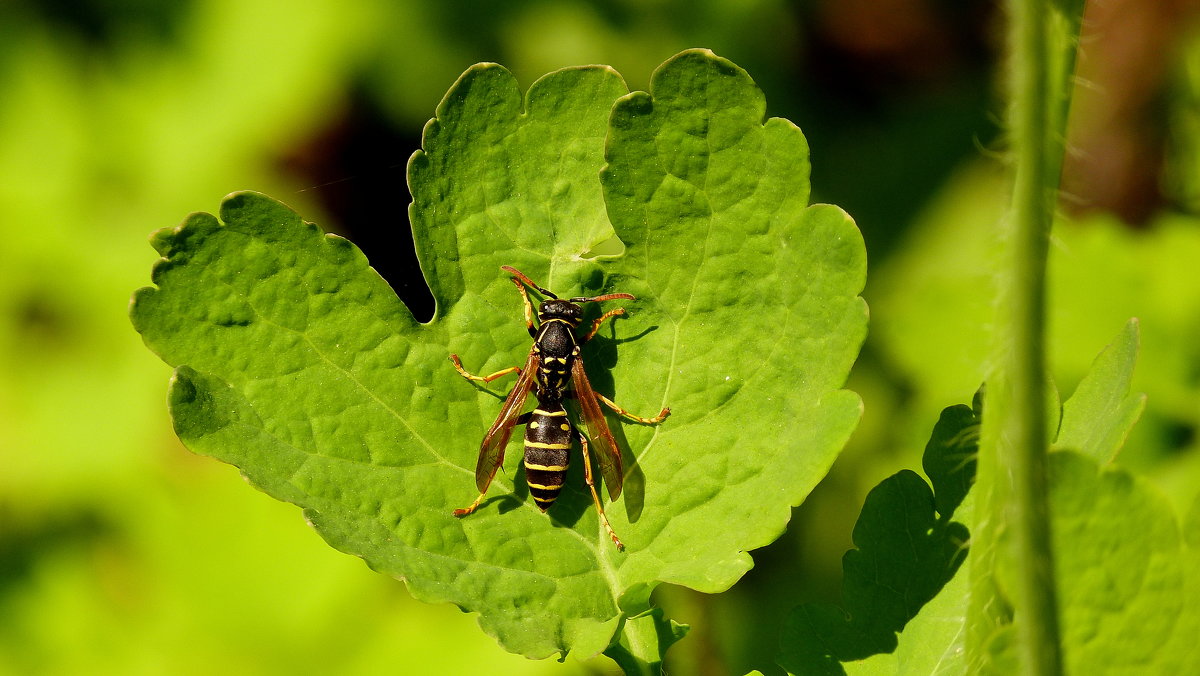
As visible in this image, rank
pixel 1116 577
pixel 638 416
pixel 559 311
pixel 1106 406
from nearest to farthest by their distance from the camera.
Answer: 1. pixel 1116 577
2. pixel 1106 406
3. pixel 638 416
4. pixel 559 311

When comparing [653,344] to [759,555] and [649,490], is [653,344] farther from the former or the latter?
[759,555]

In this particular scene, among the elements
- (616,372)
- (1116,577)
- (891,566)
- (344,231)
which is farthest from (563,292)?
(344,231)

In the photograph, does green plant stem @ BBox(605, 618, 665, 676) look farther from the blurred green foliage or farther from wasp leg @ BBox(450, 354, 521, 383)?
the blurred green foliage

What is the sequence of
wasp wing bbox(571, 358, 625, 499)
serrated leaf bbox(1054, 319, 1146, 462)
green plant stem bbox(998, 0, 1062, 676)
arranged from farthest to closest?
1. wasp wing bbox(571, 358, 625, 499)
2. serrated leaf bbox(1054, 319, 1146, 462)
3. green plant stem bbox(998, 0, 1062, 676)

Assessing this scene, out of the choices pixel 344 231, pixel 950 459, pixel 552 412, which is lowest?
pixel 344 231

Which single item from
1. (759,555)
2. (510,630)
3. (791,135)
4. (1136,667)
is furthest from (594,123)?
(759,555)

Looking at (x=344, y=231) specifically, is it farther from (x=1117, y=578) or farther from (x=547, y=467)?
(x=1117, y=578)

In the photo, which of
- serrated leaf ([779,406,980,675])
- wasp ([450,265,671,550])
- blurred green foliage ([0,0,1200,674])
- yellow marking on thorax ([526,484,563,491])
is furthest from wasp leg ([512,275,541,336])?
blurred green foliage ([0,0,1200,674])
